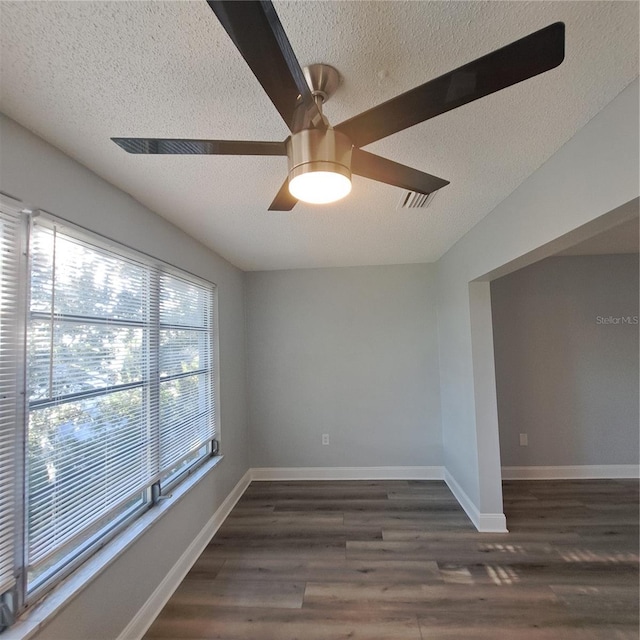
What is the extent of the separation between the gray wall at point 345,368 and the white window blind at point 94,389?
154 centimetres

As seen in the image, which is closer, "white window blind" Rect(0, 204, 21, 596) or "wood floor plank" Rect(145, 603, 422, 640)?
"white window blind" Rect(0, 204, 21, 596)

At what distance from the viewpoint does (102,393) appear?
66.1 inches

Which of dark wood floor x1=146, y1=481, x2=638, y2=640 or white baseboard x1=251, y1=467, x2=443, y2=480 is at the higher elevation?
white baseboard x1=251, y1=467, x2=443, y2=480

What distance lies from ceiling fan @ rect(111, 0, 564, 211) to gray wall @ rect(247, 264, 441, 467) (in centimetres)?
272

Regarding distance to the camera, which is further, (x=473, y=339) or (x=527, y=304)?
(x=527, y=304)

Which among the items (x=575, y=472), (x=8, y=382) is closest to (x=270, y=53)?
(x=8, y=382)

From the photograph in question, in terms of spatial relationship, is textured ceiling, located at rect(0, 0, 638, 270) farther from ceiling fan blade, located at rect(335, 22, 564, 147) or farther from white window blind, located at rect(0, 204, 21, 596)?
white window blind, located at rect(0, 204, 21, 596)

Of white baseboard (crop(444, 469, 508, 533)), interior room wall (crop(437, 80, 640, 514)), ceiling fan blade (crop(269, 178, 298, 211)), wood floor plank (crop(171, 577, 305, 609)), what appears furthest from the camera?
white baseboard (crop(444, 469, 508, 533))

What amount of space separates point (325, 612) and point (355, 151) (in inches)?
95.5

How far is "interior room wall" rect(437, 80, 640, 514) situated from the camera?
4.05 feet

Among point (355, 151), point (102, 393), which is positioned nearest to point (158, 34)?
point (355, 151)

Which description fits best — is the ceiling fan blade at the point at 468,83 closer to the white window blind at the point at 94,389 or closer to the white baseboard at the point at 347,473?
the white window blind at the point at 94,389

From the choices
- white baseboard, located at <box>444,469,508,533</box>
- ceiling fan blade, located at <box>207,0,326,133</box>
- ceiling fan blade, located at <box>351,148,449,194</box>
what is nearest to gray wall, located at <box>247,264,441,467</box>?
white baseboard, located at <box>444,469,508,533</box>

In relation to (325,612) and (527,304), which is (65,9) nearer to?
(325,612)
